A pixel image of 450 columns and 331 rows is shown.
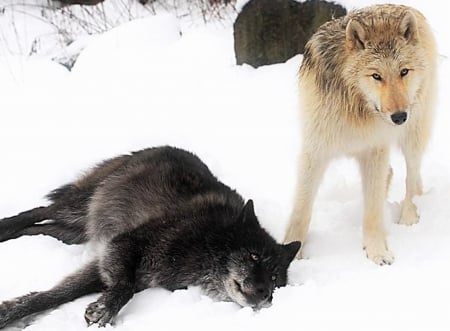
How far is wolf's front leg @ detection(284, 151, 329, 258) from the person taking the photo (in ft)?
12.6

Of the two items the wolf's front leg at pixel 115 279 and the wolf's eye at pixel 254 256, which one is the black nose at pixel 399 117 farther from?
the wolf's front leg at pixel 115 279

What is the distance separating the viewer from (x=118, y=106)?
5.83 m

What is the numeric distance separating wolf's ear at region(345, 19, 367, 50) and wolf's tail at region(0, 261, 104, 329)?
5.73 feet

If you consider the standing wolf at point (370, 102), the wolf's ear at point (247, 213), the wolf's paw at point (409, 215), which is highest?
the standing wolf at point (370, 102)

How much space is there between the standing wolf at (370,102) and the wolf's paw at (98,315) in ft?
4.02

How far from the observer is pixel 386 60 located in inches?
130

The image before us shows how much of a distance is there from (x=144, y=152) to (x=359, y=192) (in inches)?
57.0

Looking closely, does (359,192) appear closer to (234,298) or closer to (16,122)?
(234,298)

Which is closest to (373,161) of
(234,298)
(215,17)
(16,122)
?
(234,298)

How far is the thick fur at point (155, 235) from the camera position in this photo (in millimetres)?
3350

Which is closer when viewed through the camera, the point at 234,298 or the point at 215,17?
the point at 234,298

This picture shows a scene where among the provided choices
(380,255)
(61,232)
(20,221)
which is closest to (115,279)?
(61,232)

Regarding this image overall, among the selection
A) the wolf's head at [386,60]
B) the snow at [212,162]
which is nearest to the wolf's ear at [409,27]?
the wolf's head at [386,60]

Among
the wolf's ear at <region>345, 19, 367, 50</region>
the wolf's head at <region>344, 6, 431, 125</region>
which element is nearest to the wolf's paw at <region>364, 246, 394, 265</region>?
the wolf's head at <region>344, 6, 431, 125</region>
